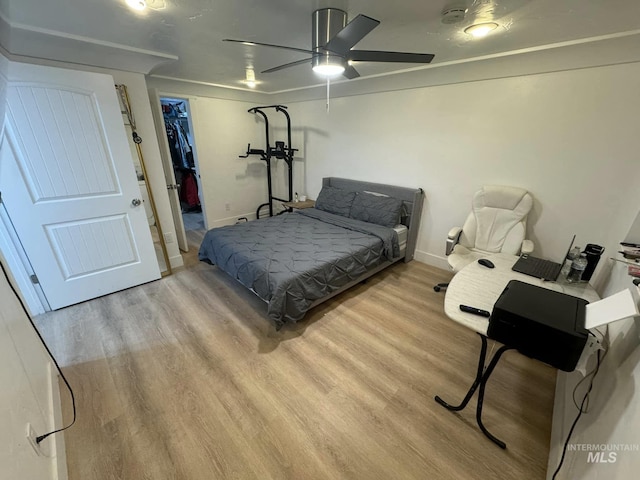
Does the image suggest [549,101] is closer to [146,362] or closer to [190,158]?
[146,362]

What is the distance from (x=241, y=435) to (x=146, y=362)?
0.97 meters

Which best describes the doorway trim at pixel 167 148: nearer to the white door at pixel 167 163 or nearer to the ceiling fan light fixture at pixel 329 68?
the white door at pixel 167 163

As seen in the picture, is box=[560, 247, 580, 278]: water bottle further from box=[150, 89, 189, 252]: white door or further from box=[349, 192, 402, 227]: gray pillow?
box=[150, 89, 189, 252]: white door

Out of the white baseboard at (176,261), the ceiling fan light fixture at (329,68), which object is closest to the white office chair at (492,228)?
the ceiling fan light fixture at (329,68)

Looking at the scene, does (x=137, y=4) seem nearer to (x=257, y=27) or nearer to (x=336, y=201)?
(x=257, y=27)

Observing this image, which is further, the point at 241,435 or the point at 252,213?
the point at 252,213

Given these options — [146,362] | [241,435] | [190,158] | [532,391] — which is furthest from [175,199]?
[532,391]

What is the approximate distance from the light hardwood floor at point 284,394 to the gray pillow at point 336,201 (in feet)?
4.95

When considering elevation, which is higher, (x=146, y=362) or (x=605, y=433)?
(x=605, y=433)

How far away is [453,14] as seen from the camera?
147cm

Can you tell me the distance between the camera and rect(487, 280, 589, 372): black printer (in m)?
0.96

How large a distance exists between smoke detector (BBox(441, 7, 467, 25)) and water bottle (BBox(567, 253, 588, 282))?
5.33 feet

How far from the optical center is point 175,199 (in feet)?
11.6

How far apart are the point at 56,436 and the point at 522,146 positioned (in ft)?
13.1
